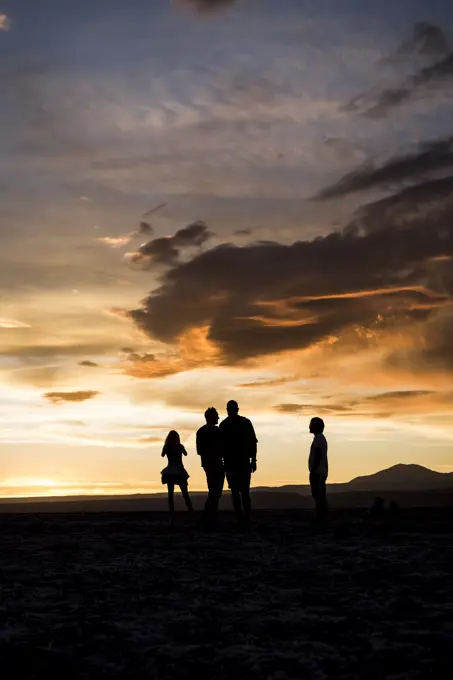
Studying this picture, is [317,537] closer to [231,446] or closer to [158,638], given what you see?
[231,446]

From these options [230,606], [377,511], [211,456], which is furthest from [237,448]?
[230,606]

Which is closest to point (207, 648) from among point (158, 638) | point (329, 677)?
point (158, 638)

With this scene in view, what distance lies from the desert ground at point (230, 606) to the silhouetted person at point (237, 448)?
1258mm

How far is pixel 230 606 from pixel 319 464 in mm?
8573

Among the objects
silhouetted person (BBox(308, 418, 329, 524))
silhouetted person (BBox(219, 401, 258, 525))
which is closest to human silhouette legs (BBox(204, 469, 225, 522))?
silhouetted person (BBox(219, 401, 258, 525))

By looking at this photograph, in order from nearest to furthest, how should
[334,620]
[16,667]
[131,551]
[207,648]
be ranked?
[16,667], [207,648], [334,620], [131,551]

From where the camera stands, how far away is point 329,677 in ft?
20.0

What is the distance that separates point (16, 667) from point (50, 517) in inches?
639

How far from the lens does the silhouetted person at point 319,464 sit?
17125 mm

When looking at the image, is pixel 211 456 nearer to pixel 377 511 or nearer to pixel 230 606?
pixel 377 511

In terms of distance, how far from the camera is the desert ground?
6527 millimetres

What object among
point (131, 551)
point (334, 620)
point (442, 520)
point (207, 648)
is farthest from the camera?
point (442, 520)

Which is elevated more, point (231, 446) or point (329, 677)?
point (231, 446)

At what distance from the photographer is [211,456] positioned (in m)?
17.6
